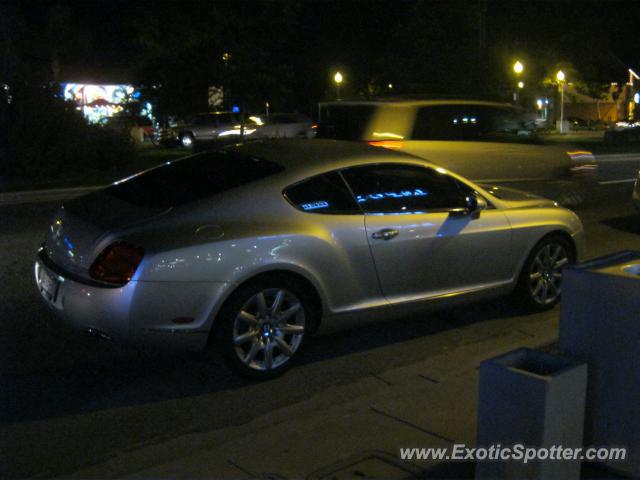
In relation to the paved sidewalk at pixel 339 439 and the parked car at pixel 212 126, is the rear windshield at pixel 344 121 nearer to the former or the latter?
the paved sidewalk at pixel 339 439

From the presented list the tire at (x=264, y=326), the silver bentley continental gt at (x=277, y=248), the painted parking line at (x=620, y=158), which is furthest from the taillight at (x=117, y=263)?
the painted parking line at (x=620, y=158)

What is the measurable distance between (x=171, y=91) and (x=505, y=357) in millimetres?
23497

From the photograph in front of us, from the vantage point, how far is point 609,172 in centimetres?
2172

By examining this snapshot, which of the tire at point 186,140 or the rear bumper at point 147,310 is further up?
the tire at point 186,140

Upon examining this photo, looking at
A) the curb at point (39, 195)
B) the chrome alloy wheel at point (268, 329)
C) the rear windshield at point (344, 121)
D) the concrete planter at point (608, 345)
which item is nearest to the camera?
the concrete planter at point (608, 345)

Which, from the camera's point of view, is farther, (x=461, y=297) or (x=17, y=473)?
(x=461, y=297)

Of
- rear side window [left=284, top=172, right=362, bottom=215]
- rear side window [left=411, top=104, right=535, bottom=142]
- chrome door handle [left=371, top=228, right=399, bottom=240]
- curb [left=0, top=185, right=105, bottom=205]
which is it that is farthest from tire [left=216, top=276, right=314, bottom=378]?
curb [left=0, top=185, right=105, bottom=205]

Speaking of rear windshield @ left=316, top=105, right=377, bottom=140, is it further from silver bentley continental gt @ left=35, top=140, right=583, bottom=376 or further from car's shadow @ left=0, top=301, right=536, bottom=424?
car's shadow @ left=0, top=301, right=536, bottom=424

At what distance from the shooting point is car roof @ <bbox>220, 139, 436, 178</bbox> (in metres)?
5.91

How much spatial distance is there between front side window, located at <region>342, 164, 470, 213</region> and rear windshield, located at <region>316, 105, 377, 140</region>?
4795mm

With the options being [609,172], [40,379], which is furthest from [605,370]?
[609,172]

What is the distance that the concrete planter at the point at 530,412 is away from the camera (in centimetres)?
346

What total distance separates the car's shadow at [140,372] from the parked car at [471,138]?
16.5ft

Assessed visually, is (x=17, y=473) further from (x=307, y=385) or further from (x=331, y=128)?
(x=331, y=128)
